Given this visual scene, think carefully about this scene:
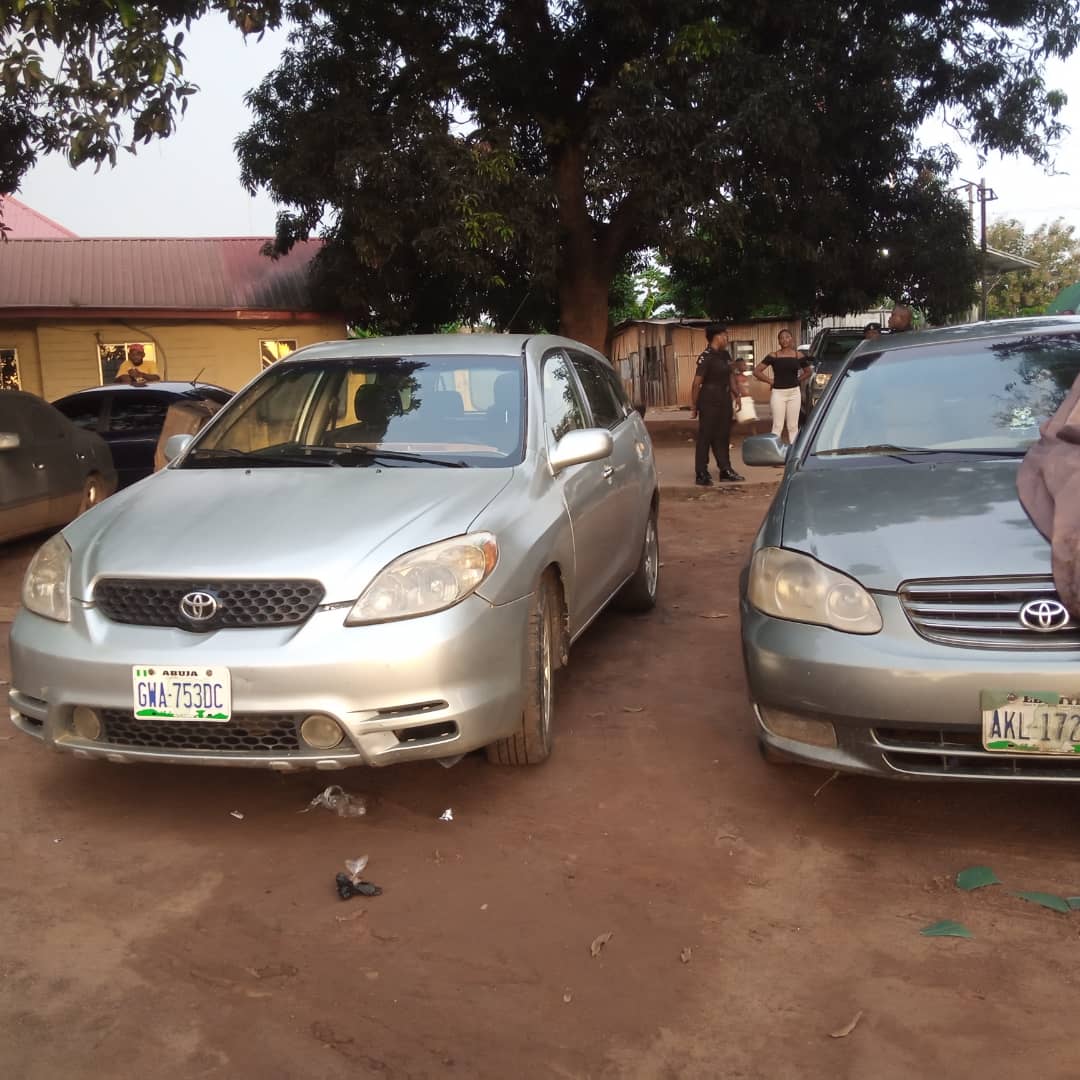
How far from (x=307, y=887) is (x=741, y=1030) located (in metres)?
1.38

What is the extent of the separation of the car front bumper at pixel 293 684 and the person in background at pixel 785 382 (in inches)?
385

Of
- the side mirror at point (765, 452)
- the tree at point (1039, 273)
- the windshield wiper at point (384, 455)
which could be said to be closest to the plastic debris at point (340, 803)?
the windshield wiper at point (384, 455)

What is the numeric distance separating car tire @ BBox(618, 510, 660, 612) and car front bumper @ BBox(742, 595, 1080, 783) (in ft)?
9.22

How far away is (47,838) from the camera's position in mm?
3789

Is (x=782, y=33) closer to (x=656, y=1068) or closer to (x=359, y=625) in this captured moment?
(x=359, y=625)

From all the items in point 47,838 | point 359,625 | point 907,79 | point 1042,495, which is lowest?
point 47,838

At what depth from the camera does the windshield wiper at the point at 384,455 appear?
174 inches

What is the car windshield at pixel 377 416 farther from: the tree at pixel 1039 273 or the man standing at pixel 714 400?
the tree at pixel 1039 273

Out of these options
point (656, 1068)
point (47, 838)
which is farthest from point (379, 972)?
point (47, 838)

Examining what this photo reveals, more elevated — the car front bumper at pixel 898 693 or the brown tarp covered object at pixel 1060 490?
the brown tarp covered object at pixel 1060 490

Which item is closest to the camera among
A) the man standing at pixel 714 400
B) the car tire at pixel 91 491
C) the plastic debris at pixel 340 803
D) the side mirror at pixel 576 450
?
the plastic debris at pixel 340 803

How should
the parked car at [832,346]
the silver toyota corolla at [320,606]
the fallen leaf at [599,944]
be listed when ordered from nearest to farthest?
the fallen leaf at [599,944]
the silver toyota corolla at [320,606]
the parked car at [832,346]

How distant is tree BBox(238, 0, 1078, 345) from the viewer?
13867 mm

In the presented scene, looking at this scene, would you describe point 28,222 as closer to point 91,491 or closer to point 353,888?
point 91,491
